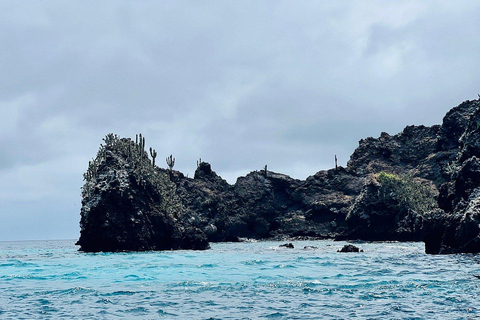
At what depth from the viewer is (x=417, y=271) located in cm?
2778

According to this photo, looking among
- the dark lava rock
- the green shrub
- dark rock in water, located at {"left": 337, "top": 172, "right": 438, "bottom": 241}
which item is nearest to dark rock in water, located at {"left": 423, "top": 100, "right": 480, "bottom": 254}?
the dark lava rock

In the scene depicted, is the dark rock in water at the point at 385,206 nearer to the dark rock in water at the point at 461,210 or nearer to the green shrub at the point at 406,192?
the green shrub at the point at 406,192

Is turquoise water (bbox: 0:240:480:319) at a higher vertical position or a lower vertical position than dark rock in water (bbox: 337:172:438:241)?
lower

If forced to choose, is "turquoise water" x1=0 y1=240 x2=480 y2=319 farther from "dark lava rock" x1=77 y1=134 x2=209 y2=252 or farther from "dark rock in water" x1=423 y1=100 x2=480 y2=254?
"dark lava rock" x1=77 y1=134 x2=209 y2=252

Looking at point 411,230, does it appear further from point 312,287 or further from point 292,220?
point 312,287

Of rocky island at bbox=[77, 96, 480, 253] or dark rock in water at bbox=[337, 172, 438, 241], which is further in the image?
dark rock in water at bbox=[337, 172, 438, 241]

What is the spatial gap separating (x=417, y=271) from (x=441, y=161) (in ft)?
341

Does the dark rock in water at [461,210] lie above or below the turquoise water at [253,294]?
above

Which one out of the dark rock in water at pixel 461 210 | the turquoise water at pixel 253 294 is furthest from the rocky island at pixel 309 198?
the turquoise water at pixel 253 294

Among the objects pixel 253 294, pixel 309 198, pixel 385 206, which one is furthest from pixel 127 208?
pixel 309 198

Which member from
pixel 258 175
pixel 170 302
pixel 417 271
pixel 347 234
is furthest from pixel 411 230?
pixel 170 302

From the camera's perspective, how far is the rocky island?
160 feet

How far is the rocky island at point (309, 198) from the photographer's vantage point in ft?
160

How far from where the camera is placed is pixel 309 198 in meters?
135
